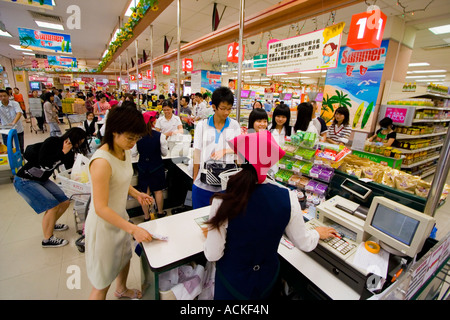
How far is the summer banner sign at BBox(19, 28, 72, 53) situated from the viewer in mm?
6590

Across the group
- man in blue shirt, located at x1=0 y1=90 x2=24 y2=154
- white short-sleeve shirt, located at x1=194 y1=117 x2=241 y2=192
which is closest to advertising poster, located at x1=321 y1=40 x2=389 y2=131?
white short-sleeve shirt, located at x1=194 y1=117 x2=241 y2=192

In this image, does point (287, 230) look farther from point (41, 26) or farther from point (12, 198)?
point (41, 26)

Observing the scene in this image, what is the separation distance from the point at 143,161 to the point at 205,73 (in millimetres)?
12571

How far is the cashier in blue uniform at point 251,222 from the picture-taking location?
1002 mm

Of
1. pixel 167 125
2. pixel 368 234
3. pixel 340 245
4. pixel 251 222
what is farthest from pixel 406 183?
pixel 167 125

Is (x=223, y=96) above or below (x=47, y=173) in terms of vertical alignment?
above

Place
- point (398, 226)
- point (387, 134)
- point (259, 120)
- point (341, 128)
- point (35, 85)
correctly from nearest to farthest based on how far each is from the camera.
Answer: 1. point (398, 226)
2. point (259, 120)
3. point (341, 128)
4. point (387, 134)
5. point (35, 85)

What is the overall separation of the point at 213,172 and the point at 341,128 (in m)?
3.43

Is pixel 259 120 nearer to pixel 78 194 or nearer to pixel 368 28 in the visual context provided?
pixel 368 28

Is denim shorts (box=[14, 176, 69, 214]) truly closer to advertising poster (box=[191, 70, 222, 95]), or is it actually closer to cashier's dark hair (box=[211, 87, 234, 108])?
cashier's dark hair (box=[211, 87, 234, 108])

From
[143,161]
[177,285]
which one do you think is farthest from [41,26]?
[177,285]

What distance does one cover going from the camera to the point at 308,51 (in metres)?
2.78

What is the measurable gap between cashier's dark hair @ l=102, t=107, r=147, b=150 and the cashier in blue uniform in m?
0.75

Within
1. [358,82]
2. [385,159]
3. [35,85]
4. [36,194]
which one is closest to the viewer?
[36,194]
